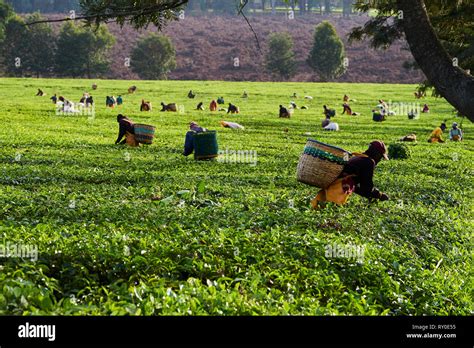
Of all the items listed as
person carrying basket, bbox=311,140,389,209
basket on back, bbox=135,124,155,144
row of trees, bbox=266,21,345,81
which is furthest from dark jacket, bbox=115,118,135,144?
row of trees, bbox=266,21,345,81

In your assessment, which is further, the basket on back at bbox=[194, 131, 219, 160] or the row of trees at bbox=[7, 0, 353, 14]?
the row of trees at bbox=[7, 0, 353, 14]

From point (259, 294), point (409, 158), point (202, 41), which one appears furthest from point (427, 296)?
point (202, 41)

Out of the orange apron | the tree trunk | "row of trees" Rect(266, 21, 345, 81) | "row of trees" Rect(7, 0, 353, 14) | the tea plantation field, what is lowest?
the tea plantation field

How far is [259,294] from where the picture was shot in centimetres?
903

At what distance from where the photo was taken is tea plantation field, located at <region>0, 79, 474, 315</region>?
8.85 metres

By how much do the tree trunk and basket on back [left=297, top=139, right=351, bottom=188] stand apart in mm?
2361

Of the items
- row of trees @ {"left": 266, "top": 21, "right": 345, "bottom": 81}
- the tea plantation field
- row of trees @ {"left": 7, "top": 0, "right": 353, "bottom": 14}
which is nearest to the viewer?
the tea plantation field

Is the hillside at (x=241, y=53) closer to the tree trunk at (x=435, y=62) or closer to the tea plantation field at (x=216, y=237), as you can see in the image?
the tea plantation field at (x=216, y=237)

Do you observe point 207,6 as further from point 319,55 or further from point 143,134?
point 143,134

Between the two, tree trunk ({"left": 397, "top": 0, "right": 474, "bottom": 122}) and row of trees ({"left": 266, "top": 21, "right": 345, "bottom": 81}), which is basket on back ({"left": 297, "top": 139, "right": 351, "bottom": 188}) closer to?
tree trunk ({"left": 397, "top": 0, "right": 474, "bottom": 122})

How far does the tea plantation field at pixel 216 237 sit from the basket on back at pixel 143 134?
2.99 feet

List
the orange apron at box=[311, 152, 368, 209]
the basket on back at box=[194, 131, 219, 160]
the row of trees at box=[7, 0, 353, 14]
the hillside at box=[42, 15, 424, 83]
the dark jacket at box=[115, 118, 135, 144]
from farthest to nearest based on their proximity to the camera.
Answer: the row of trees at box=[7, 0, 353, 14], the hillside at box=[42, 15, 424, 83], the dark jacket at box=[115, 118, 135, 144], the basket on back at box=[194, 131, 219, 160], the orange apron at box=[311, 152, 368, 209]

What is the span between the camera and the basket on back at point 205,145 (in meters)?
23.2

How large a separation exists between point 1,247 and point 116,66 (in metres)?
117
